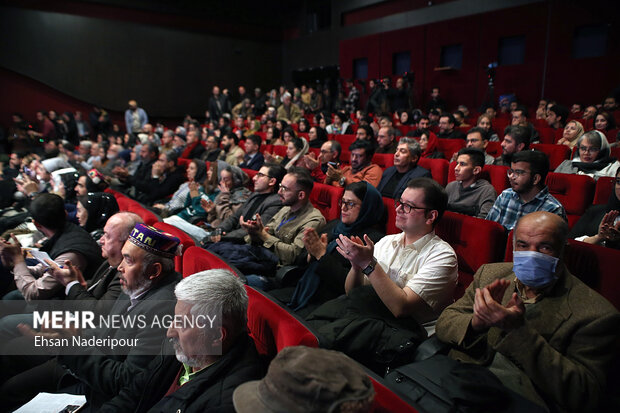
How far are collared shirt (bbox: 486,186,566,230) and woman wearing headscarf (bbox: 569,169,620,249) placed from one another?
0.57ft

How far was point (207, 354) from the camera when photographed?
117cm

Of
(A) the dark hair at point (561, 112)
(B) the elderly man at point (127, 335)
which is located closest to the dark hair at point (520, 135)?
(A) the dark hair at point (561, 112)

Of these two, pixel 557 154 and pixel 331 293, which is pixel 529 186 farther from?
pixel 557 154

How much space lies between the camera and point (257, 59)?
14562mm

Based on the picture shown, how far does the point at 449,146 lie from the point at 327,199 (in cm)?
267

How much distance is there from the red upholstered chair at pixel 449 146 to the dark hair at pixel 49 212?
13.5ft

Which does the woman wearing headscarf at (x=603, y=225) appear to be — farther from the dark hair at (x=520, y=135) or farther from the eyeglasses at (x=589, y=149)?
the dark hair at (x=520, y=135)

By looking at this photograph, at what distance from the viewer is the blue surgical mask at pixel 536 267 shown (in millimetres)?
1202

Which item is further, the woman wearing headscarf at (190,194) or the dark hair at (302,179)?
the woman wearing headscarf at (190,194)

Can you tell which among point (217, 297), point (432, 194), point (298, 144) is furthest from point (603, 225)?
point (298, 144)

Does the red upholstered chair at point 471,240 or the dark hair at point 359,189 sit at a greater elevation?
the dark hair at point 359,189

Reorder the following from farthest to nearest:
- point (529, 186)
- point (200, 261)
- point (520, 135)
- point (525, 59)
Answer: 1. point (525, 59)
2. point (520, 135)
3. point (529, 186)
4. point (200, 261)

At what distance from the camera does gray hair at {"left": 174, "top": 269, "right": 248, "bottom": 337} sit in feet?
3.84

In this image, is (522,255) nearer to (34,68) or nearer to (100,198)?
(100,198)
